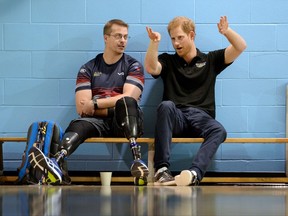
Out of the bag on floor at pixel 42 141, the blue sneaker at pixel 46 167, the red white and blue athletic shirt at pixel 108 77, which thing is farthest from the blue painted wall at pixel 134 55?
the blue sneaker at pixel 46 167

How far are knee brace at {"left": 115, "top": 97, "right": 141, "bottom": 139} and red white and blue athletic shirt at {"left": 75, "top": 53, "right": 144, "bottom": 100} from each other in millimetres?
354

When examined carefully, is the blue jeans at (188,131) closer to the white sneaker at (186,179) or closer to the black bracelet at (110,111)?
the white sneaker at (186,179)

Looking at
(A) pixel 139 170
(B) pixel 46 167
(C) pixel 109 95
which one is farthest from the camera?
(C) pixel 109 95

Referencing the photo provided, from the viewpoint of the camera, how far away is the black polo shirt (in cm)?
422

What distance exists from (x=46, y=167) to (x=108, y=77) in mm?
1079

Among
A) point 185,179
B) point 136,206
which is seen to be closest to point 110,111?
point 185,179

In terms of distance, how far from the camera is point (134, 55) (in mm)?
4504

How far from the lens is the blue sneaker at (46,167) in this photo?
133 inches

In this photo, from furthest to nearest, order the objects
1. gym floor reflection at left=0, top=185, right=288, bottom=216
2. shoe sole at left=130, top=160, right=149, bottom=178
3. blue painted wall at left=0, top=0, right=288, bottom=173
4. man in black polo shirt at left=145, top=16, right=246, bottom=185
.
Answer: blue painted wall at left=0, top=0, right=288, bottom=173, man in black polo shirt at left=145, top=16, right=246, bottom=185, shoe sole at left=130, top=160, right=149, bottom=178, gym floor reflection at left=0, top=185, right=288, bottom=216

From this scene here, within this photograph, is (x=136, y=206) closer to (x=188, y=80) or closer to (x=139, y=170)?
(x=139, y=170)

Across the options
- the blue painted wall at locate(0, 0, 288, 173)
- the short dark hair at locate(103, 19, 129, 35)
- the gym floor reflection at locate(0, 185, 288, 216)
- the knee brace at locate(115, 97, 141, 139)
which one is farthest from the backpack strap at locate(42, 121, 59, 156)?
the gym floor reflection at locate(0, 185, 288, 216)

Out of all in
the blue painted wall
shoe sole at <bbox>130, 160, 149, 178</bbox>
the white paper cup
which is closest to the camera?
shoe sole at <bbox>130, 160, 149, 178</bbox>

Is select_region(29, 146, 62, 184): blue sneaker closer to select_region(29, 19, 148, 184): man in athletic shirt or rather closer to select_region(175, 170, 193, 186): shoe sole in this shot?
select_region(29, 19, 148, 184): man in athletic shirt

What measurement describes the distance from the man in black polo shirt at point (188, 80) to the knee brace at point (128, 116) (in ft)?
0.49
